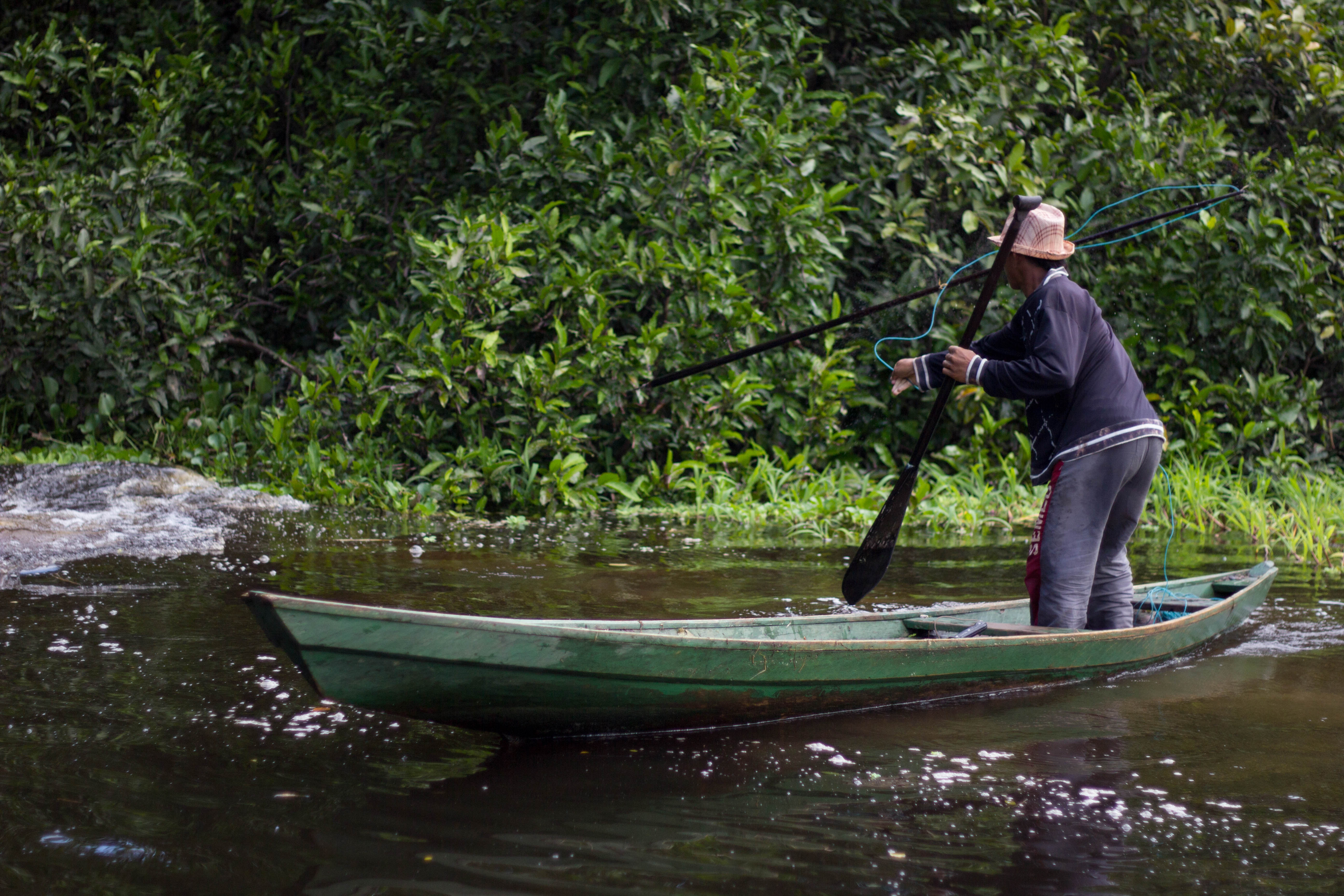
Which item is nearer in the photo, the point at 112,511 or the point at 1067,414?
the point at 1067,414

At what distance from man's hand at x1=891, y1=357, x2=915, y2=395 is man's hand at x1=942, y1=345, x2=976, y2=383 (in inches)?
9.8

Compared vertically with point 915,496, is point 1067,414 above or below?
above

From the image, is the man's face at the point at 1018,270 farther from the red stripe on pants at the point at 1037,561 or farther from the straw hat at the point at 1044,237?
the red stripe on pants at the point at 1037,561

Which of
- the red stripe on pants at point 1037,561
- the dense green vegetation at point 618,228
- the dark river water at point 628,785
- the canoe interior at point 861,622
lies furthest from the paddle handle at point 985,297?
the dense green vegetation at point 618,228

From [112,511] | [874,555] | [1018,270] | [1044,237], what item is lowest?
[112,511]

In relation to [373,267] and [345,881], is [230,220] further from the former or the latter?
[345,881]

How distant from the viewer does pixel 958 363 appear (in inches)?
185

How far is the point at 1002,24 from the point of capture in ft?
32.6

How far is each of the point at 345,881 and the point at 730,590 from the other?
369 centimetres

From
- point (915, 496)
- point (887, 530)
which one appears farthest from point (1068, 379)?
point (915, 496)

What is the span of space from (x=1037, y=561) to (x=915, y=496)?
3.87m

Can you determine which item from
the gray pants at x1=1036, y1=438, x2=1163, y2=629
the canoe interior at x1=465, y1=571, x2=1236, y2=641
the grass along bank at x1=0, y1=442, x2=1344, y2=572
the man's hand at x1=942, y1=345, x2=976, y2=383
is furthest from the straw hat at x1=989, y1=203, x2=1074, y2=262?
the grass along bank at x1=0, y1=442, x2=1344, y2=572

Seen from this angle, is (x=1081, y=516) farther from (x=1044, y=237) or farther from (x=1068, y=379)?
(x=1044, y=237)

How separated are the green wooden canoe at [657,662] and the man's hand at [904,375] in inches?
39.4
